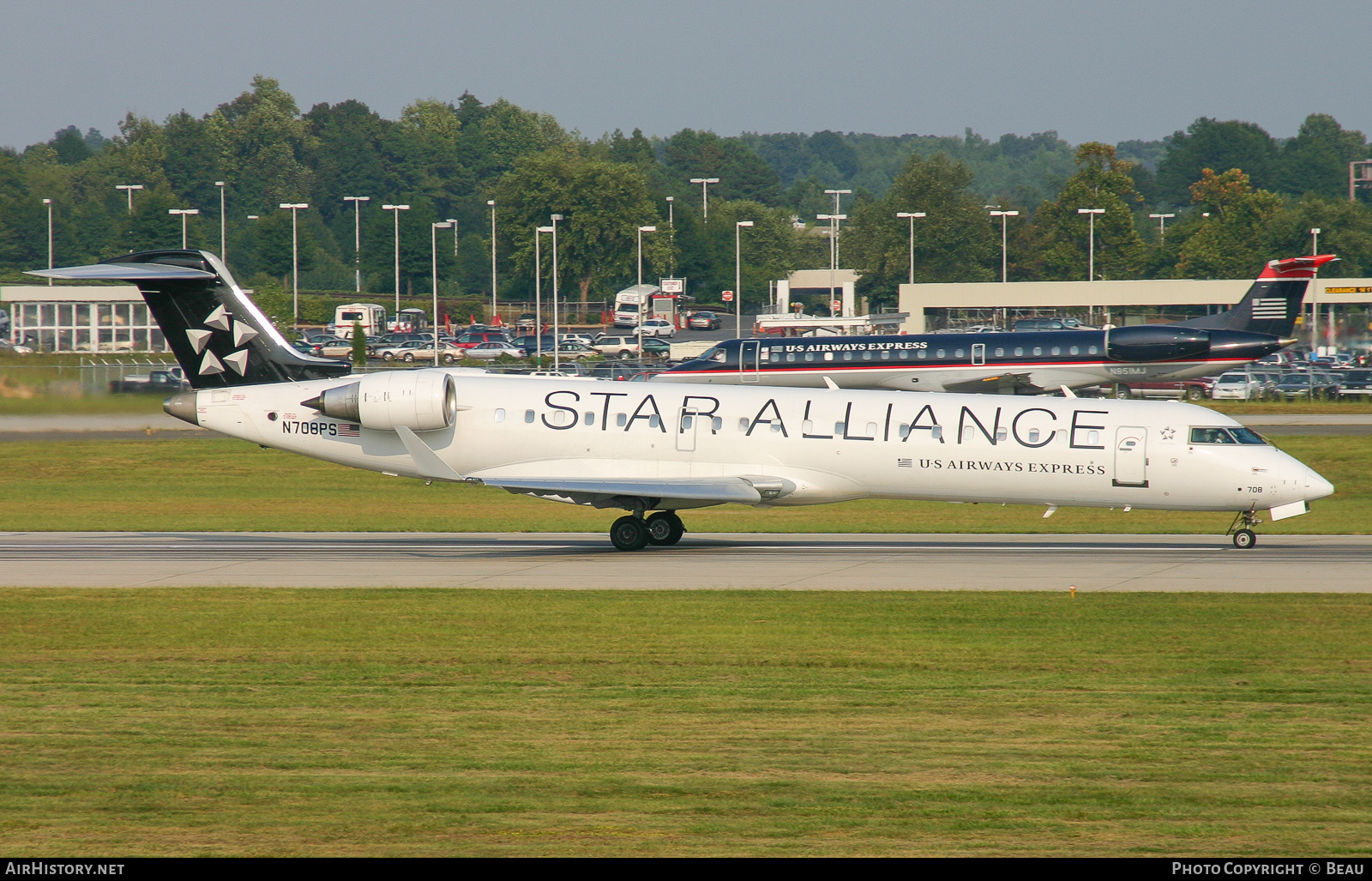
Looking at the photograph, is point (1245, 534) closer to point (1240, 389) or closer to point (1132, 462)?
point (1132, 462)

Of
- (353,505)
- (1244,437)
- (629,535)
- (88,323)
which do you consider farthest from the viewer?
(88,323)

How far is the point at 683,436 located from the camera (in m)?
25.6

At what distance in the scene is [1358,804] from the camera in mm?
10273

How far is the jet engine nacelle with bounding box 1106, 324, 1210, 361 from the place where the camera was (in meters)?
49.1

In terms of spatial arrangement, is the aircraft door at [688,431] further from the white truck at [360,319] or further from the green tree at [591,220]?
the green tree at [591,220]

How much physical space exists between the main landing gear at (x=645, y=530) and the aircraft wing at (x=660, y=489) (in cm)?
83

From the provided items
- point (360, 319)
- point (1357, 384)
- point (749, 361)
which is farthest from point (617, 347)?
point (1357, 384)

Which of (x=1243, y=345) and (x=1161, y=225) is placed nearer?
(x=1243, y=345)

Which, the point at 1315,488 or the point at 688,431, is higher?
the point at 688,431

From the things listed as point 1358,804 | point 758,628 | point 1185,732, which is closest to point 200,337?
point 758,628

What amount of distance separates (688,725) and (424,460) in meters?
13.8

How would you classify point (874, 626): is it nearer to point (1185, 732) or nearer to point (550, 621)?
point (550, 621)

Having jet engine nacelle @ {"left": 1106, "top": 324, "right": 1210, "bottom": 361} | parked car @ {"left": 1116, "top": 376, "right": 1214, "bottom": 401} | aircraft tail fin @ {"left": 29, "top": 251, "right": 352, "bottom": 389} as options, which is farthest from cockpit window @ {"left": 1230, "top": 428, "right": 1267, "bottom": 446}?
parked car @ {"left": 1116, "top": 376, "right": 1214, "bottom": 401}

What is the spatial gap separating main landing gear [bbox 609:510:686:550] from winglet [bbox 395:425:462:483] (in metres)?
3.31
